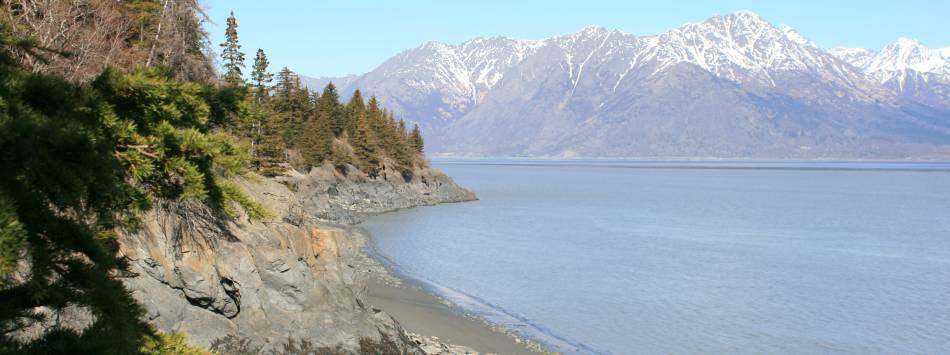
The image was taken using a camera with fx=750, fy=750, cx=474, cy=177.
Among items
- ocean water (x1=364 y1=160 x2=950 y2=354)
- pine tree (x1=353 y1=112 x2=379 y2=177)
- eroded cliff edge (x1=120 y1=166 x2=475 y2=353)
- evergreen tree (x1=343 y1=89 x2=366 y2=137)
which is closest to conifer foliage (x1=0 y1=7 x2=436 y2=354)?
eroded cliff edge (x1=120 y1=166 x2=475 y2=353)

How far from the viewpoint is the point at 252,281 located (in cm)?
1950

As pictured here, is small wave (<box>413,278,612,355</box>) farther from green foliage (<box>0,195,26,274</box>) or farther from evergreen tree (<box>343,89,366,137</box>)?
evergreen tree (<box>343,89,366,137</box>)

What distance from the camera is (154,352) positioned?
21.5 ft

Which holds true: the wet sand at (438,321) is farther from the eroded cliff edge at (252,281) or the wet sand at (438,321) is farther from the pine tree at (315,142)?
the pine tree at (315,142)

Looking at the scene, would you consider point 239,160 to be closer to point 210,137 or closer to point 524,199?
point 210,137

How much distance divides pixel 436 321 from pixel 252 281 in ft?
35.4

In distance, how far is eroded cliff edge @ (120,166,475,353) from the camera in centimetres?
1672

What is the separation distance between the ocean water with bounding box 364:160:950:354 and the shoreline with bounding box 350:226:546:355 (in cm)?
117

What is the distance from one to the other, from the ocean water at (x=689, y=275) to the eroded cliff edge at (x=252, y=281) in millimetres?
8750

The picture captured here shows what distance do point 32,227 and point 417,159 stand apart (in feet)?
325

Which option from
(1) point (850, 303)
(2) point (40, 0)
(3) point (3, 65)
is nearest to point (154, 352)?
(3) point (3, 65)

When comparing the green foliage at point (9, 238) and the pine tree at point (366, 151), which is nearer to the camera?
the green foliage at point (9, 238)

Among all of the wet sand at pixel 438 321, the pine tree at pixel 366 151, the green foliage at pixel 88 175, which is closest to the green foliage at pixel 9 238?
the green foliage at pixel 88 175

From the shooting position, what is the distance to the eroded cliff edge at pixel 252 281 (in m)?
16.7
